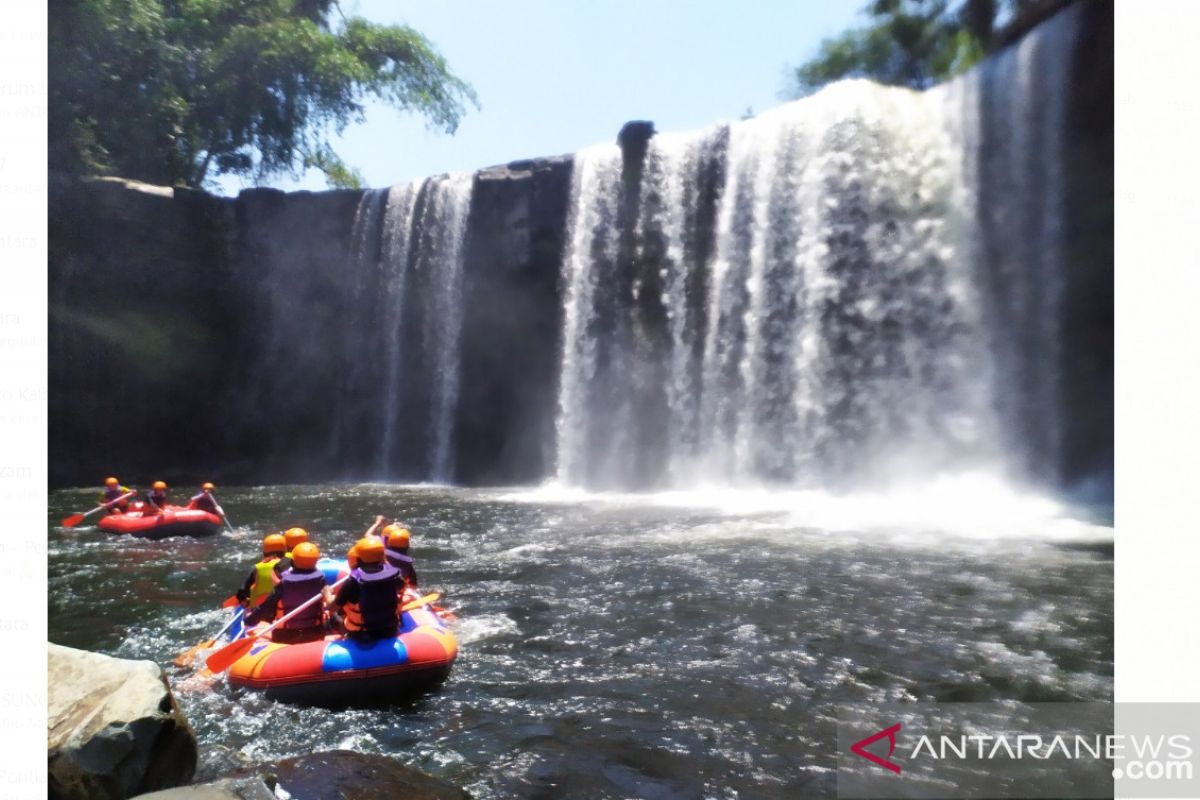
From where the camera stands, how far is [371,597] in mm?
6023

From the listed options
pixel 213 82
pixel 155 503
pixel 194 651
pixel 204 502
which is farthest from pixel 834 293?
pixel 213 82

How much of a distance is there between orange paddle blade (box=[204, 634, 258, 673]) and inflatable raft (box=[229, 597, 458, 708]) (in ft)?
0.45

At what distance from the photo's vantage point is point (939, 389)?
16656 mm

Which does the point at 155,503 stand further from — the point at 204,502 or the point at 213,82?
the point at 213,82

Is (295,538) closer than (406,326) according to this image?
Yes

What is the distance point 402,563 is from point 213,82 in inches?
1152

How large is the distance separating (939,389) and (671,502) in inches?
233

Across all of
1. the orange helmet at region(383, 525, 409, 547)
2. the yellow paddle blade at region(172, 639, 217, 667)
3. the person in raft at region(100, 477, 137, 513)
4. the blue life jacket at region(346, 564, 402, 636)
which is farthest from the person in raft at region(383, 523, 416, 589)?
the person in raft at region(100, 477, 137, 513)

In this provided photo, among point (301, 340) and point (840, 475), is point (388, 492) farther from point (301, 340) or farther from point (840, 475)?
point (840, 475)

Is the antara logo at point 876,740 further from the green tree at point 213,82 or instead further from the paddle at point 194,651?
the green tree at point 213,82

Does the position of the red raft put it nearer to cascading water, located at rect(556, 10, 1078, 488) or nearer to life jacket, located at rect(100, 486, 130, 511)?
life jacket, located at rect(100, 486, 130, 511)

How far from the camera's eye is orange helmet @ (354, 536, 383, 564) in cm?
617

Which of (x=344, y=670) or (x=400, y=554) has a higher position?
(x=400, y=554)

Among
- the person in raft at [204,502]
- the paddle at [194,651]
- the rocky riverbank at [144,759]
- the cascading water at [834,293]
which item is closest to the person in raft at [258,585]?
the paddle at [194,651]
